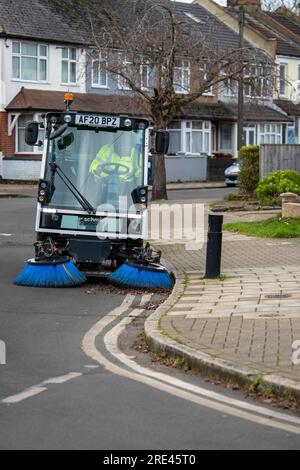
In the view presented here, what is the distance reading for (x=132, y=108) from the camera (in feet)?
133

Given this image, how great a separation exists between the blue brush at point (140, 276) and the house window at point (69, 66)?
34.0 m

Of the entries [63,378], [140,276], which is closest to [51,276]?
[140,276]

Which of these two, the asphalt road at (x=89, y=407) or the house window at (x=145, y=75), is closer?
the asphalt road at (x=89, y=407)

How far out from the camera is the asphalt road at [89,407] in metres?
6.44

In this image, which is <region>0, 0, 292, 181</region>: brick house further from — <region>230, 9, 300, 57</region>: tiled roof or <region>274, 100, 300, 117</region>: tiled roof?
<region>230, 9, 300, 57</region>: tiled roof

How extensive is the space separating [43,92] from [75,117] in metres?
31.2

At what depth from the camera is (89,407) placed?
7.36 meters

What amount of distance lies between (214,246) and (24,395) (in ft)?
23.9

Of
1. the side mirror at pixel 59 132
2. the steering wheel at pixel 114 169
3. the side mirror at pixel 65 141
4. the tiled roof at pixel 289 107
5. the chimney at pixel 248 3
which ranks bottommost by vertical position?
the steering wheel at pixel 114 169

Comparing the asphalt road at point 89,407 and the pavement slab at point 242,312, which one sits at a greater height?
the pavement slab at point 242,312

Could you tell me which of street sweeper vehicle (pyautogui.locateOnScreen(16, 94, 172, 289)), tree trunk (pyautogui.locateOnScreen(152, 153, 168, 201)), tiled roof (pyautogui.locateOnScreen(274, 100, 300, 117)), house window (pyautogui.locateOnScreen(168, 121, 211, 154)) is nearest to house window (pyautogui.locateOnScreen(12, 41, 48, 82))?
house window (pyautogui.locateOnScreen(168, 121, 211, 154))

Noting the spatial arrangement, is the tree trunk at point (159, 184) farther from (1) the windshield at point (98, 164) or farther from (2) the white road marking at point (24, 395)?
(2) the white road marking at point (24, 395)

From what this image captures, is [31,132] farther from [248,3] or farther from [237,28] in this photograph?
[248,3]

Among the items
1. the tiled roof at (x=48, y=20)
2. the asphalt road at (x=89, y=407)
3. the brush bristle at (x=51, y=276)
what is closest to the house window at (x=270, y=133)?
the tiled roof at (x=48, y=20)
